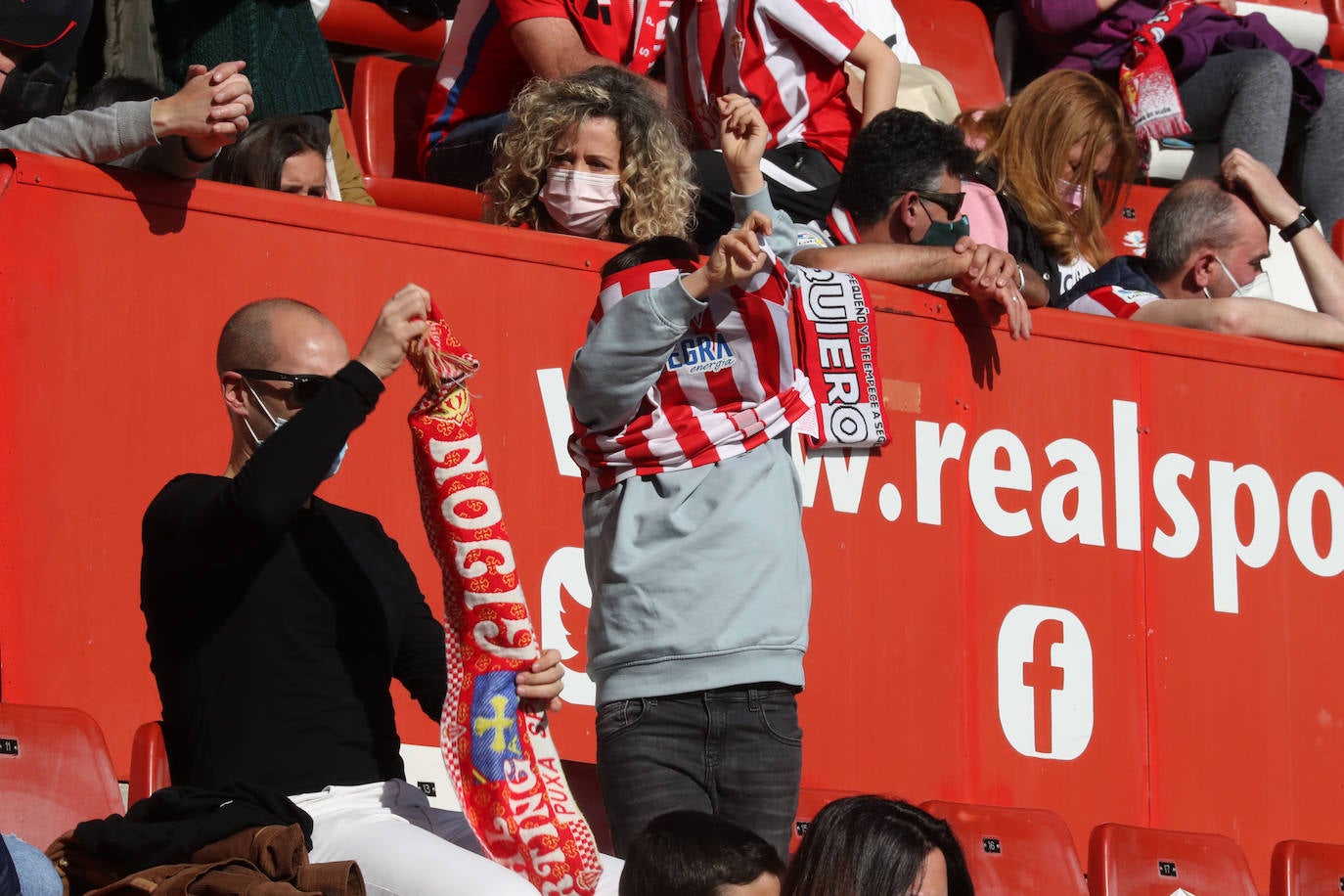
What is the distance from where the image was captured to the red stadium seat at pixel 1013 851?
3.94 metres

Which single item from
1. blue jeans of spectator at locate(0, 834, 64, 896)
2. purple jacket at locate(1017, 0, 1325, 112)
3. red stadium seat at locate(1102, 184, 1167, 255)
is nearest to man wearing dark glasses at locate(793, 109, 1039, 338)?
red stadium seat at locate(1102, 184, 1167, 255)

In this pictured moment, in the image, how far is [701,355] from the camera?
3.19 metres

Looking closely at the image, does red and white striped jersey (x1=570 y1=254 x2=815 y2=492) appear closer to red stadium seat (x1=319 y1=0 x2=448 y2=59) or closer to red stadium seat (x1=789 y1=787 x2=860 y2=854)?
red stadium seat (x1=789 y1=787 x2=860 y2=854)

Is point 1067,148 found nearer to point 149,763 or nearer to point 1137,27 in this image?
point 1137,27

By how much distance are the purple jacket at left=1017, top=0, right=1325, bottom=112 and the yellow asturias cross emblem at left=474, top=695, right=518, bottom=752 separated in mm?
5075

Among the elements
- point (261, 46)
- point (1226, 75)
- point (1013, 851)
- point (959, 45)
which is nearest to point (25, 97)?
point (261, 46)

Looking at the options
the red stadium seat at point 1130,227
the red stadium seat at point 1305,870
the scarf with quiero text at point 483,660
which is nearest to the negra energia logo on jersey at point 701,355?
the scarf with quiero text at point 483,660

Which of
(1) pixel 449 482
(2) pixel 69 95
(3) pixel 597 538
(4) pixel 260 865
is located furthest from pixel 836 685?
(2) pixel 69 95

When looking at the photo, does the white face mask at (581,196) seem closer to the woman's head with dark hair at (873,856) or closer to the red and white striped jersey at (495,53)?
the red and white striped jersey at (495,53)

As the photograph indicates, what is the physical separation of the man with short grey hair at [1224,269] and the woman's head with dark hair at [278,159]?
2.29m

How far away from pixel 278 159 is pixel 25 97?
23.4 inches

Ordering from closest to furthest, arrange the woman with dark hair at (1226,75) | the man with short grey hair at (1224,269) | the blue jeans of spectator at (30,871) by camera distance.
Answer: the blue jeans of spectator at (30,871), the man with short grey hair at (1224,269), the woman with dark hair at (1226,75)

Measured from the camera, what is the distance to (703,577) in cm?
307

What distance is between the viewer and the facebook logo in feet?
15.7
